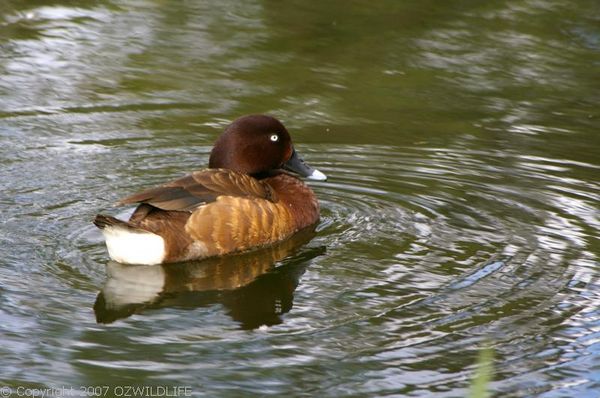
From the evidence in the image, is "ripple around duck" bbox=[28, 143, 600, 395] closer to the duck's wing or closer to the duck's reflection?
the duck's reflection

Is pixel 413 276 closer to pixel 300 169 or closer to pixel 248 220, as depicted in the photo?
pixel 248 220

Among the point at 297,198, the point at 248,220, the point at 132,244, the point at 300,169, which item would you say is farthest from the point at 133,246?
the point at 300,169

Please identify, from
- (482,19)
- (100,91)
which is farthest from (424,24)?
(100,91)

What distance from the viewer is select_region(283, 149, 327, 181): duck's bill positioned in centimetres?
850

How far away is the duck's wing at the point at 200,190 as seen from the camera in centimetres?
714

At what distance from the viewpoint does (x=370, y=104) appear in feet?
35.9

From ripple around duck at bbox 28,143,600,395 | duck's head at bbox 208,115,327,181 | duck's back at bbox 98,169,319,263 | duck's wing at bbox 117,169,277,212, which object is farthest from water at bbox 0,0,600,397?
duck's head at bbox 208,115,327,181

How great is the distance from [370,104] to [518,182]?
2.42 m

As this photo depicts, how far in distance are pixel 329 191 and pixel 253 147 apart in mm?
910

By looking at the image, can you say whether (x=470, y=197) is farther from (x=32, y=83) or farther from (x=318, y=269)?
(x=32, y=83)

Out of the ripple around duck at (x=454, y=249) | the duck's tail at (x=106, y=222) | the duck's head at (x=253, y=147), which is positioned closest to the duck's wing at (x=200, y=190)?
the duck's tail at (x=106, y=222)

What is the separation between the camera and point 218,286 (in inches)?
270

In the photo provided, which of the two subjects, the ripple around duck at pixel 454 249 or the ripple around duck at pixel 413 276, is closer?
the ripple around duck at pixel 413 276

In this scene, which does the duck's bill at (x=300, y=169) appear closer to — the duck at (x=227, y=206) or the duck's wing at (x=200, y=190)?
the duck at (x=227, y=206)
